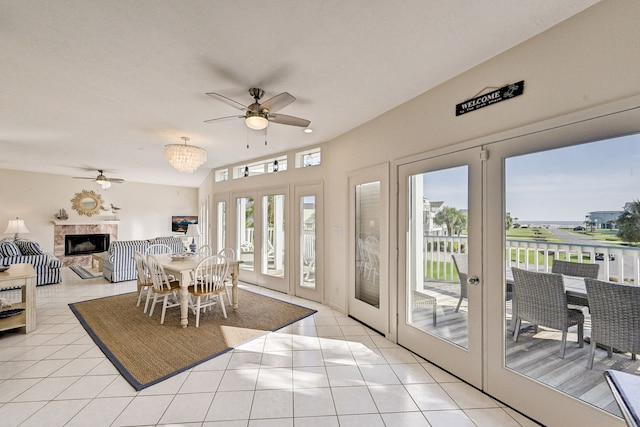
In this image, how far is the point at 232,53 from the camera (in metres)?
2.13

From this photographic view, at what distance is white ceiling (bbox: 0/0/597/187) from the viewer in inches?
66.8

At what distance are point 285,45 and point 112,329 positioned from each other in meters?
3.92

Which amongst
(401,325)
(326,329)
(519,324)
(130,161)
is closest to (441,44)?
(519,324)

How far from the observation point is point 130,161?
240 inches

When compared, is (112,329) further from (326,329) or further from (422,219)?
(422,219)

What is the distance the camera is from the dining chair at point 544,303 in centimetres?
193

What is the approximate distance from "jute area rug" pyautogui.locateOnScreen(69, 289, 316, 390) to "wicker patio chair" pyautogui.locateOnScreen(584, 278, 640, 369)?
10.0 feet

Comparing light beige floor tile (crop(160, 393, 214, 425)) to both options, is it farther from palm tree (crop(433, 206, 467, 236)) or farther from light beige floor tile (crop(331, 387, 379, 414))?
palm tree (crop(433, 206, 467, 236))

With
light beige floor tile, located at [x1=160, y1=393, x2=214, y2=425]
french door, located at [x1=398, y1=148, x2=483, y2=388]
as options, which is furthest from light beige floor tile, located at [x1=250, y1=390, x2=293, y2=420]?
french door, located at [x1=398, y1=148, x2=483, y2=388]

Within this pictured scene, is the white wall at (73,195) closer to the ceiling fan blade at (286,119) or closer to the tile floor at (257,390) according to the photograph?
the tile floor at (257,390)

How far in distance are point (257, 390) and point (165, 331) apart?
182 centimetres

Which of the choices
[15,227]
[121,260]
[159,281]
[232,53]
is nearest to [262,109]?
[232,53]

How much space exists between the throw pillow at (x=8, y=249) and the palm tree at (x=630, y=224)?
29.4ft

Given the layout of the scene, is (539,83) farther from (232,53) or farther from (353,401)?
(353,401)
